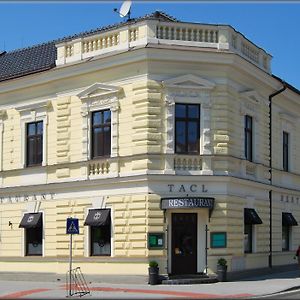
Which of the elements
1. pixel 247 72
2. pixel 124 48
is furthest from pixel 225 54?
pixel 124 48

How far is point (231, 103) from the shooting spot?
27.5 meters

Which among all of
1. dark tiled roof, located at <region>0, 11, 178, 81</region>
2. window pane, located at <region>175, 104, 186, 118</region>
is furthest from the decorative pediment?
dark tiled roof, located at <region>0, 11, 178, 81</region>

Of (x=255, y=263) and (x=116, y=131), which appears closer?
(x=116, y=131)

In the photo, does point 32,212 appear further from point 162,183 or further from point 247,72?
point 247,72

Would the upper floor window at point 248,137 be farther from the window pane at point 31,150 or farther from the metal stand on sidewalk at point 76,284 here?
the window pane at point 31,150

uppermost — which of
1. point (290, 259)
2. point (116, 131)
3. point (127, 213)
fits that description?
point (116, 131)

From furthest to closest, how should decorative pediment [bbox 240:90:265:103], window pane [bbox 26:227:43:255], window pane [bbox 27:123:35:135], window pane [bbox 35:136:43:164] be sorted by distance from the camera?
1. window pane [bbox 27:123:35:135]
2. window pane [bbox 35:136:43:164]
3. window pane [bbox 26:227:43:255]
4. decorative pediment [bbox 240:90:265:103]

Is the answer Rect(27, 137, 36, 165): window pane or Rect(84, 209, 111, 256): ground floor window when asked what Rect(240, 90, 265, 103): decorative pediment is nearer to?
Rect(84, 209, 111, 256): ground floor window

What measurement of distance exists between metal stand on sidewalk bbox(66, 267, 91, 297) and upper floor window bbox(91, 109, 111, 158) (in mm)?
4975

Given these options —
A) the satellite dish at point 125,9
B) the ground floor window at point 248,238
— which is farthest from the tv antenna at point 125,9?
the ground floor window at point 248,238

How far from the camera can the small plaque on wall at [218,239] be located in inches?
1036

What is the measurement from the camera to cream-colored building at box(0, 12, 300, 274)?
26.2 meters

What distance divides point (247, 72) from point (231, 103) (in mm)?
1853

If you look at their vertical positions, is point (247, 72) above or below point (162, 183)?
above
